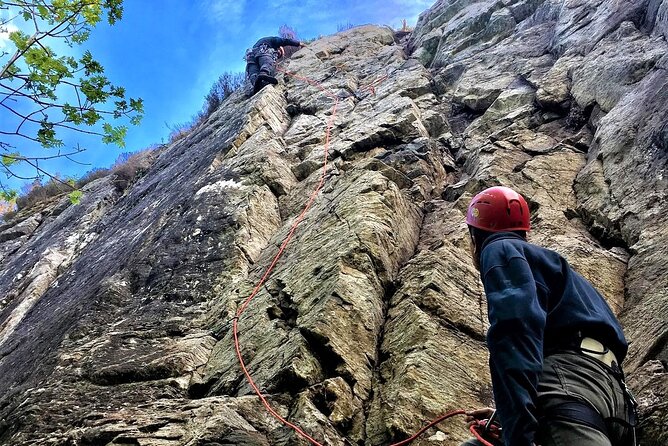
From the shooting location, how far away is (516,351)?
103 inches

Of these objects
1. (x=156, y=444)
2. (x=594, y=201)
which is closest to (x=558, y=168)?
(x=594, y=201)

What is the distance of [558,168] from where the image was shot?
714 centimetres

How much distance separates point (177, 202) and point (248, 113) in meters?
3.53


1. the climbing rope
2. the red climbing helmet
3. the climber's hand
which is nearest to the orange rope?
the climbing rope

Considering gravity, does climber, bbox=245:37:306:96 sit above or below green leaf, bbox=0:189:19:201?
above

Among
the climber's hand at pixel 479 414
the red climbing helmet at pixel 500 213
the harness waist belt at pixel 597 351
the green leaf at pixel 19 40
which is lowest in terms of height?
the climber's hand at pixel 479 414

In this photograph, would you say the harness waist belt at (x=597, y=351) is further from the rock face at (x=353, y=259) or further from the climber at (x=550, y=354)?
the rock face at (x=353, y=259)

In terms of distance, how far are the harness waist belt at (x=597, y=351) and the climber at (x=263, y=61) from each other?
1287 centimetres

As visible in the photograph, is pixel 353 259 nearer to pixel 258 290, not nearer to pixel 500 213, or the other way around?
pixel 258 290

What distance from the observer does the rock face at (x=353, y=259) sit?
437cm

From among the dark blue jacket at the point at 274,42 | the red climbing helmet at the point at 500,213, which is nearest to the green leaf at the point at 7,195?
the red climbing helmet at the point at 500,213

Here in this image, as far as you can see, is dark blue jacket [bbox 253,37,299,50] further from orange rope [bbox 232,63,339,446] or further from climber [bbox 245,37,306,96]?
orange rope [bbox 232,63,339,446]

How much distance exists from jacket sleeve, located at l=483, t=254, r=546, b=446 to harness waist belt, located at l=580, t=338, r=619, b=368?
35 cm

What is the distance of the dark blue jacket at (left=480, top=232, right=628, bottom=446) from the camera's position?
8.42 ft
